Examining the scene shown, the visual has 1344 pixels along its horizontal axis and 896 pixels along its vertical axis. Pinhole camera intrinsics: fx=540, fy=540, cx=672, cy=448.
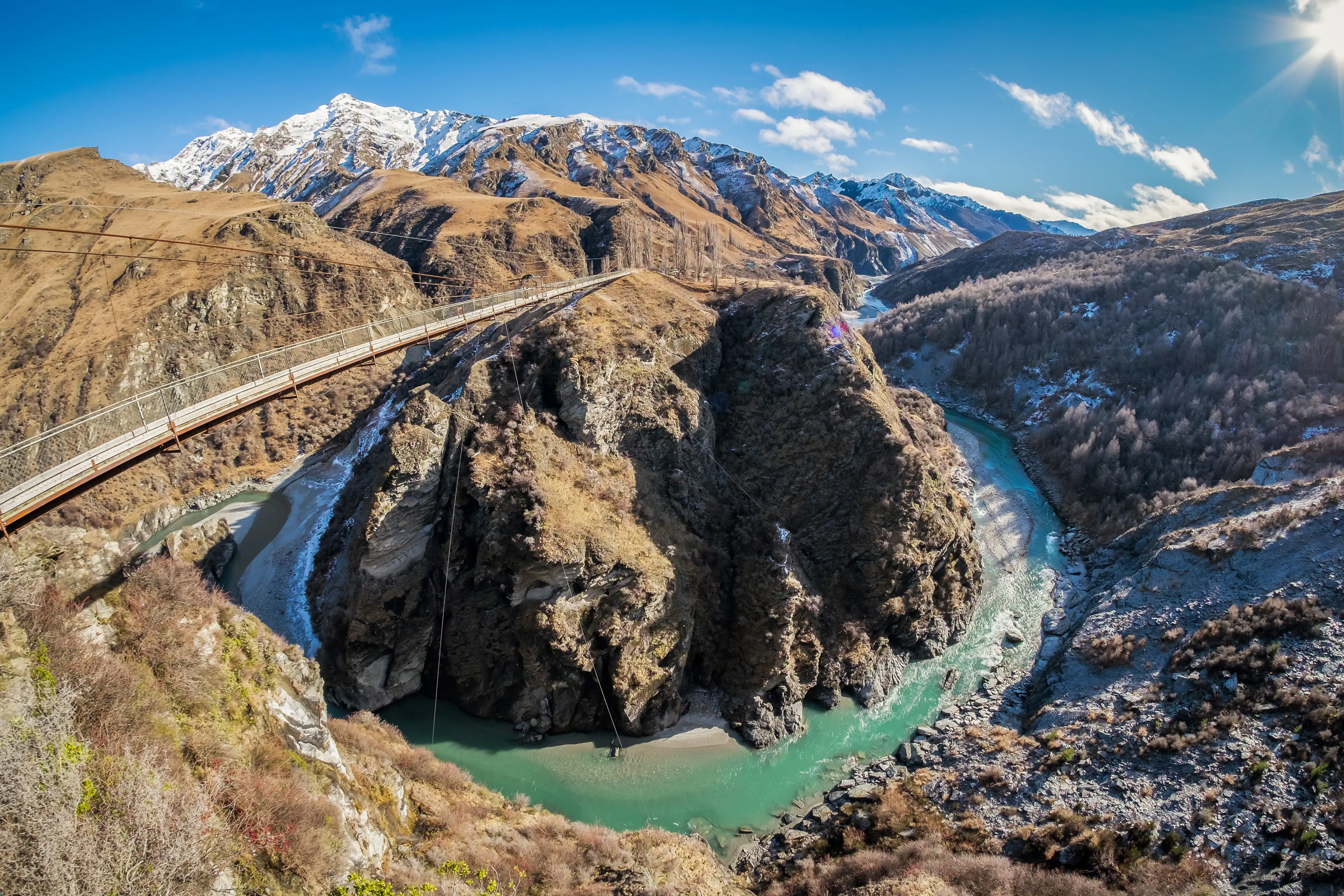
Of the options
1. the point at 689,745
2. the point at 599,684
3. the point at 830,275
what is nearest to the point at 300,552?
the point at 599,684

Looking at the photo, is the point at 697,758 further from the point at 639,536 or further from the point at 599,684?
the point at 639,536

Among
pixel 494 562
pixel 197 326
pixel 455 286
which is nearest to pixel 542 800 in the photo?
pixel 494 562

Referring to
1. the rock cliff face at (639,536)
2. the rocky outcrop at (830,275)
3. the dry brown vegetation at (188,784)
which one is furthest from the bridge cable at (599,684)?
the rocky outcrop at (830,275)

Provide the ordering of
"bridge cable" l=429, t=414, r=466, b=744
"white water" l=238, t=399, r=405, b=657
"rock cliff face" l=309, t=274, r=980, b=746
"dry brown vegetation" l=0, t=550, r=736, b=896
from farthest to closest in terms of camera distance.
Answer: "white water" l=238, t=399, r=405, b=657, "bridge cable" l=429, t=414, r=466, b=744, "rock cliff face" l=309, t=274, r=980, b=746, "dry brown vegetation" l=0, t=550, r=736, b=896

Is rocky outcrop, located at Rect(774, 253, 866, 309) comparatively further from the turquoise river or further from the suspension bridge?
the suspension bridge

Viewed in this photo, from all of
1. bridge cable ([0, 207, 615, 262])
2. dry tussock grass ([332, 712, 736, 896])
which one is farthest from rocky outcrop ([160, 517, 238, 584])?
bridge cable ([0, 207, 615, 262])

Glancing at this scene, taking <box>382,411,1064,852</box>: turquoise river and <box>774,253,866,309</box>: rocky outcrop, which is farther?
<box>774,253,866,309</box>: rocky outcrop

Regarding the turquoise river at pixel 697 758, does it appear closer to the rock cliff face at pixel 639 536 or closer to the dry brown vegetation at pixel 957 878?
the rock cliff face at pixel 639 536
